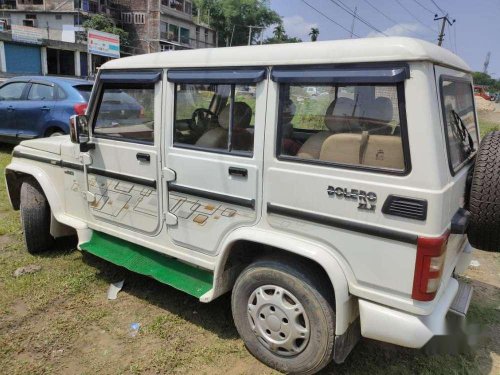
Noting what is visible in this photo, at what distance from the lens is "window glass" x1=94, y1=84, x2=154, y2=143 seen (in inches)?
127

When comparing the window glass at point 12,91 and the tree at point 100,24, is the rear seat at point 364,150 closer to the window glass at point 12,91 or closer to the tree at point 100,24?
the window glass at point 12,91

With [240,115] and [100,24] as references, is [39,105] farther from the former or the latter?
[100,24]

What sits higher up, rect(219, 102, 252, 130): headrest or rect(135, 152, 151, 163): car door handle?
rect(219, 102, 252, 130): headrest

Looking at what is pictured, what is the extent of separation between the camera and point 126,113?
3.47 meters

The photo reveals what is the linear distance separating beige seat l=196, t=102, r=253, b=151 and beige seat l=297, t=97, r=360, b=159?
37 cm

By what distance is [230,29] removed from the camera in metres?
68.4

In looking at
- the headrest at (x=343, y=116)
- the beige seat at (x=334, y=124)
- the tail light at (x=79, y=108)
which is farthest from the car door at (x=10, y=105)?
the headrest at (x=343, y=116)

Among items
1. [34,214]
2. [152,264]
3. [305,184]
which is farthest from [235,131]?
[34,214]

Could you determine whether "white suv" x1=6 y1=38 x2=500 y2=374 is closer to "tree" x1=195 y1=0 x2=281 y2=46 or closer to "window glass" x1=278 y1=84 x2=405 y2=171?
"window glass" x1=278 y1=84 x2=405 y2=171

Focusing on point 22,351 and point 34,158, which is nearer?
point 22,351

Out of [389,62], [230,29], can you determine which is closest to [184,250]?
[389,62]

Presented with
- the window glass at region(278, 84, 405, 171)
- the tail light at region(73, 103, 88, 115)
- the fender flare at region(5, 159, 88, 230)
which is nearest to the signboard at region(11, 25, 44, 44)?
the tail light at region(73, 103, 88, 115)

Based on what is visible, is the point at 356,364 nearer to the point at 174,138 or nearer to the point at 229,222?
the point at 229,222

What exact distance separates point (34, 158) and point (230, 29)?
69.2m
